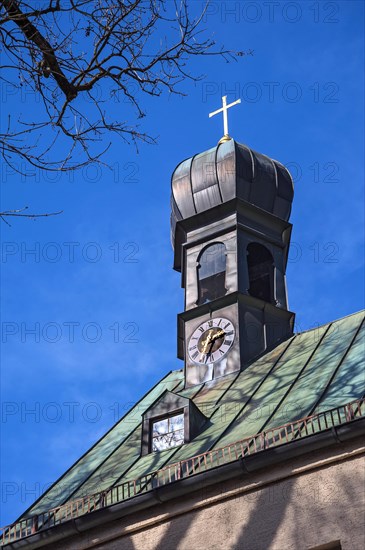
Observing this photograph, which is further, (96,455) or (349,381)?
(96,455)

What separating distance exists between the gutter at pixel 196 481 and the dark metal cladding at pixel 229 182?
11.5m

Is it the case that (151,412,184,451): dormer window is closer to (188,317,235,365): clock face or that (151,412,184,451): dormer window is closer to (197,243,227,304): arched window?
(188,317,235,365): clock face

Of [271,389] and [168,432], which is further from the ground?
[271,389]

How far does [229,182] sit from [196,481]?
39.0 feet

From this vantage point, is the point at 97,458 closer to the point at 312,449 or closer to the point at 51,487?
the point at 51,487

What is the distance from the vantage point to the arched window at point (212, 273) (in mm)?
26641

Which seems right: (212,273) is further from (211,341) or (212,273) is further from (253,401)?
(253,401)

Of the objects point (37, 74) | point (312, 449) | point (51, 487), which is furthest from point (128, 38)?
point (51, 487)

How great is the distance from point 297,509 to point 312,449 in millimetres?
932

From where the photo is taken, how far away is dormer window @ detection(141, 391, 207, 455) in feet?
67.6

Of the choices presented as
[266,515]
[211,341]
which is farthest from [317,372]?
[211,341]

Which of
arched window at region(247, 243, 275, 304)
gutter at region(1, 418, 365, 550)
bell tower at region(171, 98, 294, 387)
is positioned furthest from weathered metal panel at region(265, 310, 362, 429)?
A: arched window at region(247, 243, 275, 304)

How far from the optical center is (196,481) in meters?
17.1

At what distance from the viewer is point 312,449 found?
16.4 metres
